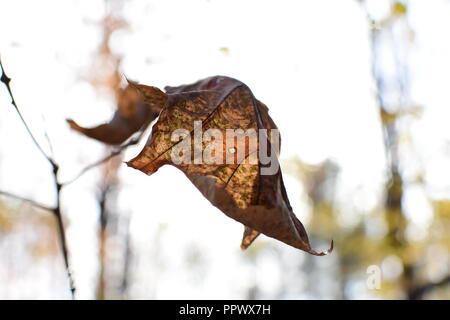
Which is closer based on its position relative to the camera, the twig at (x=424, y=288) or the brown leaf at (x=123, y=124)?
the brown leaf at (x=123, y=124)

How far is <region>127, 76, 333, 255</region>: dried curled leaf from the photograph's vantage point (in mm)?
949

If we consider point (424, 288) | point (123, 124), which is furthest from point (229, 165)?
point (424, 288)

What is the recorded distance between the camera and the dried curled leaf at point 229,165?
949mm

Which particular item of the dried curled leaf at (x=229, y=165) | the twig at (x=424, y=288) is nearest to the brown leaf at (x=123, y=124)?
the dried curled leaf at (x=229, y=165)

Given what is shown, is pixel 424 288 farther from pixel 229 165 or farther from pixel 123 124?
pixel 229 165

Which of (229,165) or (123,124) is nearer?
(229,165)

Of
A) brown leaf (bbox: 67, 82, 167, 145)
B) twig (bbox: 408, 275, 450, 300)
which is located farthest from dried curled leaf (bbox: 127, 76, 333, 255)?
twig (bbox: 408, 275, 450, 300)

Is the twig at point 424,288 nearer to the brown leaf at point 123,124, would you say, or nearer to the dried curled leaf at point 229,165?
the brown leaf at point 123,124

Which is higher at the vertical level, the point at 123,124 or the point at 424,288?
the point at 123,124

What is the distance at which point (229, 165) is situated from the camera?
1.08 metres

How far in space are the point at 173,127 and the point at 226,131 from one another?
13 cm

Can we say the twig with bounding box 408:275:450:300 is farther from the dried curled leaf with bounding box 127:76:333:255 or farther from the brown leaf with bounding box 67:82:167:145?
the dried curled leaf with bounding box 127:76:333:255

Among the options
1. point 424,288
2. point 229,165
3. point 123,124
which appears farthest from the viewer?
point 424,288
